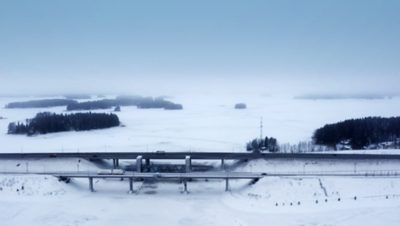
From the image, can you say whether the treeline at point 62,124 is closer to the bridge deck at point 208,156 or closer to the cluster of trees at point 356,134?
the bridge deck at point 208,156

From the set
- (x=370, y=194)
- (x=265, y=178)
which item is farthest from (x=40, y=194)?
(x=370, y=194)

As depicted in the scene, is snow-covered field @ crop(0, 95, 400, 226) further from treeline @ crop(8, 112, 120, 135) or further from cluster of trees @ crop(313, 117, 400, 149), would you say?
treeline @ crop(8, 112, 120, 135)

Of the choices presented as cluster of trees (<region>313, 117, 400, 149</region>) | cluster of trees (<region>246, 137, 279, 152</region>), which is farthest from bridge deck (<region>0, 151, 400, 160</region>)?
cluster of trees (<region>313, 117, 400, 149</region>)

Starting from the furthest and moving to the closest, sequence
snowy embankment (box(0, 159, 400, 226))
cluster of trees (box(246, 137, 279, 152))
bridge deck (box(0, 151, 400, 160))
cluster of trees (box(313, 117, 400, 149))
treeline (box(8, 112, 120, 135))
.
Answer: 1. treeline (box(8, 112, 120, 135))
2. cluster of trees (box(313, 117, 400, 149))
3. cluster of trees (box(246, 137, 279, 152))
4. bridge deck (box(0, 151, 400, 160))
5. snowy embankment (box(0, 159, 400, 226))

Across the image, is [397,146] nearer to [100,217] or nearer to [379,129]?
[379,129]

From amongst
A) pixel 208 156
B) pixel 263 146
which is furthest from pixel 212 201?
pixel 263 146

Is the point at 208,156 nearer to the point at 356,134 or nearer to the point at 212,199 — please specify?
the point at 212,199

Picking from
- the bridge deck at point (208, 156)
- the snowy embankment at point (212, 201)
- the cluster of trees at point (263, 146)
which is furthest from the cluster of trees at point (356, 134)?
the snowy embankment at point (212, 201)
